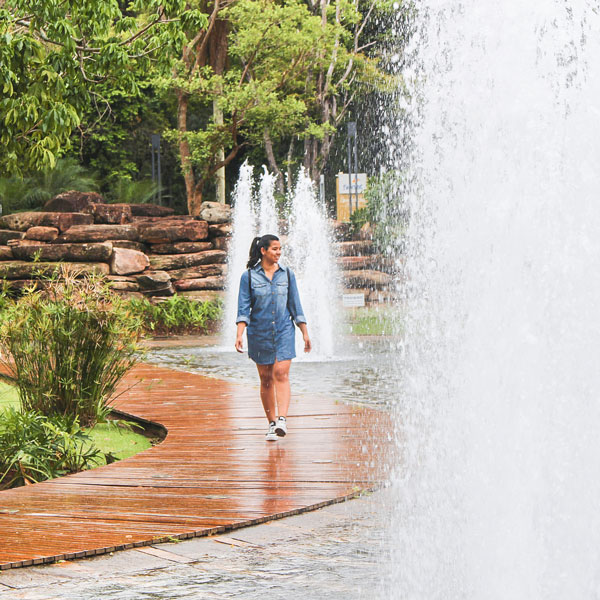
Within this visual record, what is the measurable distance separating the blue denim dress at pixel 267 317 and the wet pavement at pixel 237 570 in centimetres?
257

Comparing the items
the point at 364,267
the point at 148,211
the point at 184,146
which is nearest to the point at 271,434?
the point at 148,211

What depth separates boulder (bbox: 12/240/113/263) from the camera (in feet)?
76.8

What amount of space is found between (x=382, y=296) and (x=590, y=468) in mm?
23729

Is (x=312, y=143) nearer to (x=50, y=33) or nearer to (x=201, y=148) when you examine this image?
(x=201, y=148)

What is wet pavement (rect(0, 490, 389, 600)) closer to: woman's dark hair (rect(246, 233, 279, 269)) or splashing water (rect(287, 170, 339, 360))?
woman's dark hair (rect(246, 233, 279, 269))

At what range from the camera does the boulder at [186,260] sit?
24.7 m

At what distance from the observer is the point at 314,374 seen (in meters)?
13.0

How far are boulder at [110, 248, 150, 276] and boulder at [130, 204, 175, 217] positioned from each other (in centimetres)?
268

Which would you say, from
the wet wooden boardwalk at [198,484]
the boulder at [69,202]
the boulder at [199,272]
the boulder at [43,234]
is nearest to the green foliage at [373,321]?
the boulder at [199,272]

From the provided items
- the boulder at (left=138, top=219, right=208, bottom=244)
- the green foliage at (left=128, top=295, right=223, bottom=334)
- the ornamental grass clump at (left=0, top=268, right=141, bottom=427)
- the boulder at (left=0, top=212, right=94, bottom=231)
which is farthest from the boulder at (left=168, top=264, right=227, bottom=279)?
the ornamental grass clump at (left=0, top=268, right=141, bottom=427)

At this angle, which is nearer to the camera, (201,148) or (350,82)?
(201,148)

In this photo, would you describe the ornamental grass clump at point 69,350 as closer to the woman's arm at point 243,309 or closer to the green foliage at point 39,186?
the woman's arm at point 243,309

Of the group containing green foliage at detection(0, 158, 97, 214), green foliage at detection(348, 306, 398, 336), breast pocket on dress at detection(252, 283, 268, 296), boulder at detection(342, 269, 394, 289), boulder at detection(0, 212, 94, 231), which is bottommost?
green foliage at detection(348, 306, 398, 336)

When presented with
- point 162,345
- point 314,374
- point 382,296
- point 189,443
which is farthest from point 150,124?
point 189,443
